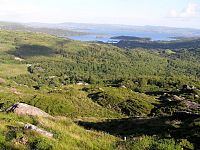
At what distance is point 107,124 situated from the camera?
3894cm

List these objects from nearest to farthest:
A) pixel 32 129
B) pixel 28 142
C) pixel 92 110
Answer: pixel 28 142 → pixel 32 129 → pixel 92 110

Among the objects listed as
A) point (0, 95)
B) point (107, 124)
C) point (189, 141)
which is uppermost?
point (189, 141)

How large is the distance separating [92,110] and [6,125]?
8235 centimetres

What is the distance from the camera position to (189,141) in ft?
65.8

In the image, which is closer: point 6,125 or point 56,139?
point 56,139

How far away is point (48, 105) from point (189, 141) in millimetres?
97584

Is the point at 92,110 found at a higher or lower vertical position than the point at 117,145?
lower

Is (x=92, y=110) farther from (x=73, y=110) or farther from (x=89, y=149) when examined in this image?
(x=89, y=149)

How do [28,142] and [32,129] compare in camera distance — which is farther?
[32,129]

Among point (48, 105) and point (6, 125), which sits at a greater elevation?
point (6, 125)

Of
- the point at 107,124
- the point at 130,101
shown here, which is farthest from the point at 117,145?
the point at 130,101

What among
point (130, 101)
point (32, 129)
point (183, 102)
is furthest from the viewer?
point (130, 101)

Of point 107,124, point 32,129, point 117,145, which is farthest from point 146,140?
point 107,124

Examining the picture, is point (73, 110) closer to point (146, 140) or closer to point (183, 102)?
point (183, 102)
